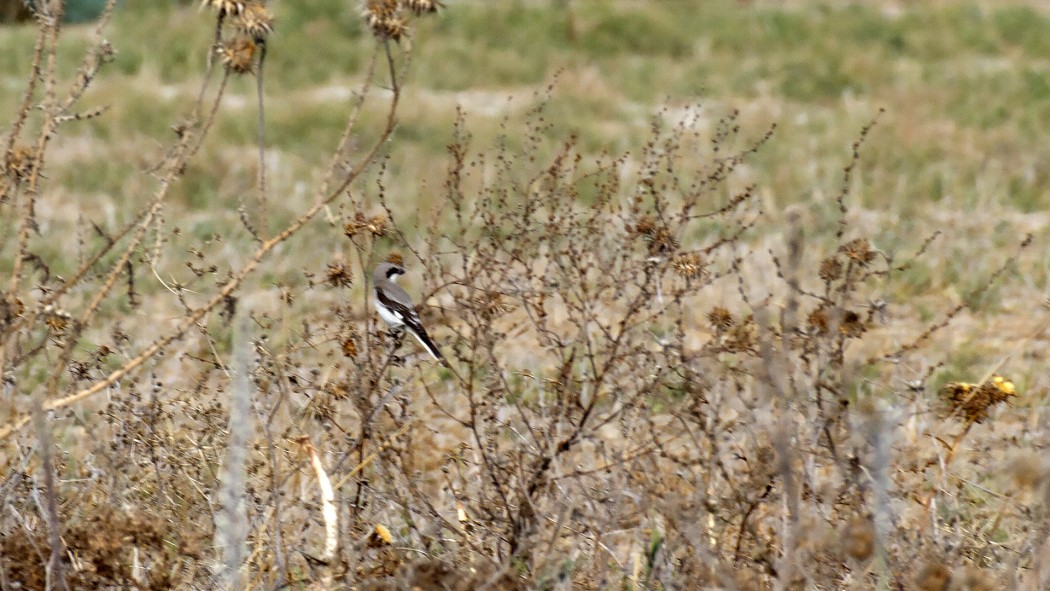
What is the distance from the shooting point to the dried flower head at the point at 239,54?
12.4ft

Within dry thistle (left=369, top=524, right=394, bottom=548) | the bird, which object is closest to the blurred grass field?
the bird

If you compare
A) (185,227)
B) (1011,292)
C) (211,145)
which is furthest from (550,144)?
(1011,292)

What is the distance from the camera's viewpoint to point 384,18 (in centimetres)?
370

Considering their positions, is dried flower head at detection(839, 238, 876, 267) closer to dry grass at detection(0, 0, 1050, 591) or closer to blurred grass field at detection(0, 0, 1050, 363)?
dry grass at detection(0, 0, 1050, 591)

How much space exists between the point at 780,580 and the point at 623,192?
7.56 meters

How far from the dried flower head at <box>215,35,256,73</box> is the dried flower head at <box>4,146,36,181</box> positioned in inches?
21.5

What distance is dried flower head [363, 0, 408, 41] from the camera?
369 centimetres

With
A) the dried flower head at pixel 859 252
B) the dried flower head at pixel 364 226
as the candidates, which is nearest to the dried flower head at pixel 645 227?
the dried flower head at pixel 859 252

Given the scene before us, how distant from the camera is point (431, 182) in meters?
10.3

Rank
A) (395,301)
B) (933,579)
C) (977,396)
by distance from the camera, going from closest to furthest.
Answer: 1. (933,579)
2. (977,396)
3. (395,301)

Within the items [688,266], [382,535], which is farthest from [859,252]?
[382,535]

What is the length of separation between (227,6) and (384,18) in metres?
0.40

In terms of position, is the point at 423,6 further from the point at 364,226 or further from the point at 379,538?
the point at 379,538

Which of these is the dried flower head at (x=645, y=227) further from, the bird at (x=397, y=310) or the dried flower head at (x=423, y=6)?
the dried flower head at (x=423, y=6)
